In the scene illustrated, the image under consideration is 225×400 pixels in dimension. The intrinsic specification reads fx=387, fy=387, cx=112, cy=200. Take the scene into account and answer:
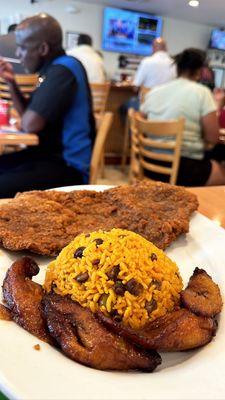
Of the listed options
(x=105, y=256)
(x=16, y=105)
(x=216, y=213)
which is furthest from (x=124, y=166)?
(x=105, y=256)

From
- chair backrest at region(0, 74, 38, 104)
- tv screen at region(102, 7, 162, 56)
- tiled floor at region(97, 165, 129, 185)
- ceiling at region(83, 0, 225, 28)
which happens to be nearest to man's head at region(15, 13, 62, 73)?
tv screen at region(102, 7, 162, 56)

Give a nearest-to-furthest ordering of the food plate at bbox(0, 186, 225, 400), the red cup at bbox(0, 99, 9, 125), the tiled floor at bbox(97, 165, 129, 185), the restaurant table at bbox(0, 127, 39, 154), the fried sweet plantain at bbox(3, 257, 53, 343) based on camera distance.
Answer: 1. the food plate at bbox(0, 186, 225, 400)
2. the fried sweet plantain at bbox(3, 257, 53, 343)
3. the restaurant table at bbox(0, 127, 39, 154)
4. the red cup at bbox(0, 99, 9, 125)
5. the tiled floor at bbox(97, 165, 129, 185)

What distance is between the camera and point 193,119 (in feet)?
6.93

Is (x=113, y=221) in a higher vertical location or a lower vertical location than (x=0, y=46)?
lower

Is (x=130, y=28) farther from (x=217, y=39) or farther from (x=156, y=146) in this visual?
(x=156, y=146)

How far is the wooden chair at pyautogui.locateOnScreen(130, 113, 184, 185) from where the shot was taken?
182cm

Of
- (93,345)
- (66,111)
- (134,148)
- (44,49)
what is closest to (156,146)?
(134,148)

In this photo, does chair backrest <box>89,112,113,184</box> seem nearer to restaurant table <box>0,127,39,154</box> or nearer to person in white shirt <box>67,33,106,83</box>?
restaurant table <box>0,127,39,154</box>

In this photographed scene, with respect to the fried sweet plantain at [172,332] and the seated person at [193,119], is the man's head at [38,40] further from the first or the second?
the fried sweet plantain at [172,332]

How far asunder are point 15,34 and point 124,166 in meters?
2.45

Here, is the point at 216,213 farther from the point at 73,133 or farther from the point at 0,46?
the point at 0,46

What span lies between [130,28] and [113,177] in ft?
8.78

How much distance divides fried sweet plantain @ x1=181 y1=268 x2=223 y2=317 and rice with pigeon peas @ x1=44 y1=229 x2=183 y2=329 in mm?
23

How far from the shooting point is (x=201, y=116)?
2.11m
